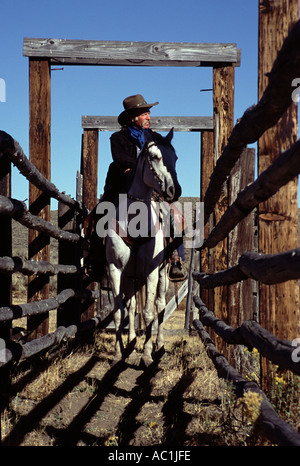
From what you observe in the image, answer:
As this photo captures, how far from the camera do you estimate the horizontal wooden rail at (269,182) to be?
2.16 meters

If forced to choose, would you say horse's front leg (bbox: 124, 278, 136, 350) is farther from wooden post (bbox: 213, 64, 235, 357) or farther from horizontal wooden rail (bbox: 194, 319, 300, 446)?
horizontal wooden rail (bbox: 194, 319, 300, 446)

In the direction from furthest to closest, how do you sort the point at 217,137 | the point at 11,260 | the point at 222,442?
the point at 217,137 → the point at 11,260 → the point at 222,442

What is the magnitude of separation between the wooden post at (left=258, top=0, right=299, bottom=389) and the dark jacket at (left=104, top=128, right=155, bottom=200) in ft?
13.3

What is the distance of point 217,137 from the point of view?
7.17m

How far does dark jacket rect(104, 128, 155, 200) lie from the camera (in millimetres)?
7530

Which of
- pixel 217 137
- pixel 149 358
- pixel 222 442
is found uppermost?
pixel 217 137

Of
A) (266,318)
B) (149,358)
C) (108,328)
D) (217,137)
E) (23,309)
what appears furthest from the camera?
(108,328)

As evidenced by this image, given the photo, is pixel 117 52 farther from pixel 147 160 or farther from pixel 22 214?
pixel 22 214

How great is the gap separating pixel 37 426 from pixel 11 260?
1.20m

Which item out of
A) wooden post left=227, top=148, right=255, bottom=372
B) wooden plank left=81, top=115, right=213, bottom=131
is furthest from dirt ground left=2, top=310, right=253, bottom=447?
wooden plank left=81, top=115, right=213, bottom=131

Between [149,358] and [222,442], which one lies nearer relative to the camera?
[222,442]

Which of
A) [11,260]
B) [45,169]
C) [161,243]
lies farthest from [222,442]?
[45,169]

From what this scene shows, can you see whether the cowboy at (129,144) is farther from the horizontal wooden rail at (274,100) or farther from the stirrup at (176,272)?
the horizontal wooden rail at (274,100)

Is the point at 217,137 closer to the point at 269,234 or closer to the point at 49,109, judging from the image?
the point at 49,109
